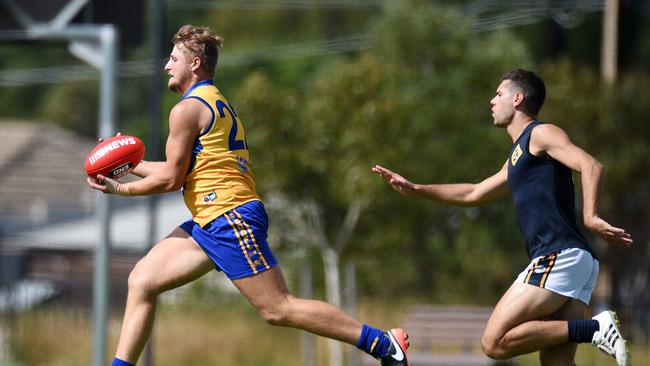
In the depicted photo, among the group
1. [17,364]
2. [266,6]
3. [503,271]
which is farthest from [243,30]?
[17,364]

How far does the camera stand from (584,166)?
630 centimetres

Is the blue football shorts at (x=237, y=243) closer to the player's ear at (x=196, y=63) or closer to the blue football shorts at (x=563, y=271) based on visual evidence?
the player's ear at (x=196, y=63)

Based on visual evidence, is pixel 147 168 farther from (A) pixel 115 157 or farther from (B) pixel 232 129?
(B) pixel 232 129

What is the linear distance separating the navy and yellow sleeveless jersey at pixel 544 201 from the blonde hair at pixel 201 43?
1768 mm

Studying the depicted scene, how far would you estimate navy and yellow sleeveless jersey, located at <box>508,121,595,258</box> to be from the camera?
6.57 m

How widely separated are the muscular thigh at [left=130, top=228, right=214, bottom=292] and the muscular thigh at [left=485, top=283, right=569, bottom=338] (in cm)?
163

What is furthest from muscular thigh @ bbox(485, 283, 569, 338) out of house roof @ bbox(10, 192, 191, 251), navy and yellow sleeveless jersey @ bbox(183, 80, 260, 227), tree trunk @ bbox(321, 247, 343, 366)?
house roof @ bbox(10, 192, 191, 251)

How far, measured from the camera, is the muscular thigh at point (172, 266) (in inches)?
256

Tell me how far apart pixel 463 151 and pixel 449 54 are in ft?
7.08

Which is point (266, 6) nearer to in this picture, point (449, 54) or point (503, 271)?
point (449, 54)

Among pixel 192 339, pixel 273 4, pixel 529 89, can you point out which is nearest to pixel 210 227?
pixel 529 89

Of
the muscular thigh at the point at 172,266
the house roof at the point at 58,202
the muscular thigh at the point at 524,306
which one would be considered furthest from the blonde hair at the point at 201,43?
the house roof at the point at 58,202

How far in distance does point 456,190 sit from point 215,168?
1.56 meters

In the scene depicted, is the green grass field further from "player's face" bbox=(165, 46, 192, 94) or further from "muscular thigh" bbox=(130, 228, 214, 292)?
"player's face" bbox=(165, 46, 192, 94)
